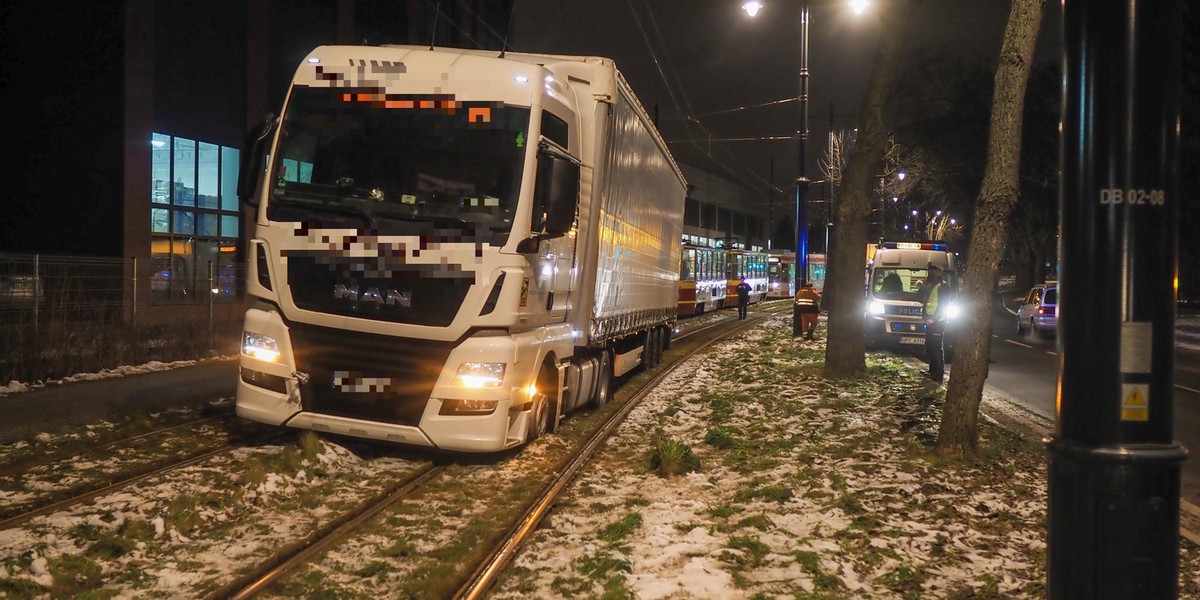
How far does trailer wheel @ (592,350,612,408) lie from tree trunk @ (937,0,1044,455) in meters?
4.31

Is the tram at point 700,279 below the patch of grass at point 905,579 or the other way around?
the other way around

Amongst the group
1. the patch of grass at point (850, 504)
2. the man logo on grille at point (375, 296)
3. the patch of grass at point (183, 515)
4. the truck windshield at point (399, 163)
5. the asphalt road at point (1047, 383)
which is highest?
the truck windshield at point (399, 163)

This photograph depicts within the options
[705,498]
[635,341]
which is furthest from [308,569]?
[635,341]

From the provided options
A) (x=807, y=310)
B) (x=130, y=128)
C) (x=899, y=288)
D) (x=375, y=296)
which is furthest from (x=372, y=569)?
(x=130, y=128)

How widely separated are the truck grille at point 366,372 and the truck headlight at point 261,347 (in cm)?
18

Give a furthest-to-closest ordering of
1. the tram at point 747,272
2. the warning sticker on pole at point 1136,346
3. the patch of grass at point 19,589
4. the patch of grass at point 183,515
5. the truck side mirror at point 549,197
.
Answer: the tram at point 747,272
the truck side mirror at point 549,197
the patch of grass at point 183,515
the patch of grass at point 19,589
the warning sticker on pole at point 1136,346

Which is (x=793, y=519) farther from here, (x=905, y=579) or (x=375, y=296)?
(x=375, y=296)

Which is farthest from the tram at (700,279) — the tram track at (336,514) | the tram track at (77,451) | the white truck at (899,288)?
the tram track at (336,514)

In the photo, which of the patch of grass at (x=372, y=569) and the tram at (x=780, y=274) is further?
the tram at (x=780, y=274)

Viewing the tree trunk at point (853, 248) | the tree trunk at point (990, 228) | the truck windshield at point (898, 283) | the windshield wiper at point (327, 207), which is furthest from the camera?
the truck windshield at point (898, 283)

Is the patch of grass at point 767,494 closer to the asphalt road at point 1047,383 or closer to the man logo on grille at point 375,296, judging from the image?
the asphalt road at point 1047,383

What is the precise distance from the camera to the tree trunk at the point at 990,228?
7.91 m

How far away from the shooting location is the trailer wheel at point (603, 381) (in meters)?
11.6

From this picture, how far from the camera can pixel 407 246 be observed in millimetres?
7223
